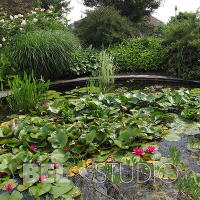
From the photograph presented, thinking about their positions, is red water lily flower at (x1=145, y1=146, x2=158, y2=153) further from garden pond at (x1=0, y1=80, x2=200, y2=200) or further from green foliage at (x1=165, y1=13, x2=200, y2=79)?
green foliage at (x1=165, y1=13, x2=200, y2=79)

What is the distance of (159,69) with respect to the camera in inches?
253

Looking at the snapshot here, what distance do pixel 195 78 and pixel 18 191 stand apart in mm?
4690

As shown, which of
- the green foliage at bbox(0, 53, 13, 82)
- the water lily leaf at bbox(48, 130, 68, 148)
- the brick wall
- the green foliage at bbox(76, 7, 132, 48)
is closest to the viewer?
the water lily leaf at bbox(48, 130, 68, 148)

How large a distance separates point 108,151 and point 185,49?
431 centimetres

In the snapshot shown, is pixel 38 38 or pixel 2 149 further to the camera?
pixel 38 38

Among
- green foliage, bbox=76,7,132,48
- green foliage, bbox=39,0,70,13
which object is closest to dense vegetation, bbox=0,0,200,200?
green foliage, bbox=76,7,132,48

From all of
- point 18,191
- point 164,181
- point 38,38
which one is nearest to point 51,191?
point 18,191

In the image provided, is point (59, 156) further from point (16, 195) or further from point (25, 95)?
point (25, 95)

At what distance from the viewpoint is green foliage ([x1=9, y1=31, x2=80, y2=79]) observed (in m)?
4.96

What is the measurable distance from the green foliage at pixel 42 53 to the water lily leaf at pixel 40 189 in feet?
11.1

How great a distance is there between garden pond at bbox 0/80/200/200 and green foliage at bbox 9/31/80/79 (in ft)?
6.39

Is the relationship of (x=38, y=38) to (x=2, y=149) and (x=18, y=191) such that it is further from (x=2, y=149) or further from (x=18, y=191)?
(x=18, y=191)

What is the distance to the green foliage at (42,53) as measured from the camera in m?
4.96

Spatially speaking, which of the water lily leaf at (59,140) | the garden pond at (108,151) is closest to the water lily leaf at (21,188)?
the garden pond at (108,151)
